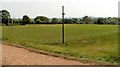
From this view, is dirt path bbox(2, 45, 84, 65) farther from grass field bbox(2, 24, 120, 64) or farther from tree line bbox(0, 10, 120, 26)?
tree line bbox(0, 10, 120, 26)

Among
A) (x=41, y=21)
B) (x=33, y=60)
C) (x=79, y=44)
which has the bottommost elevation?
(x=79, y=44)

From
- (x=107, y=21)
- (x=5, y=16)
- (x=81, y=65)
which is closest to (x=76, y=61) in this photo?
(x=81, y=65)

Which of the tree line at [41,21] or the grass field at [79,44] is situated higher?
the tree line at [41,21]

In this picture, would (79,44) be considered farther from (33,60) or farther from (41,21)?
(41,21)

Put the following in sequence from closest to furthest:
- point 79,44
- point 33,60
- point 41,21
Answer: point 33,60
point 79,44
point 41,21

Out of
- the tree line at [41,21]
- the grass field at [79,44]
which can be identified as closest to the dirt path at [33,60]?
the grass field at [79,44]

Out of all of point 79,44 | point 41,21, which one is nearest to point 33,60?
point 79,44

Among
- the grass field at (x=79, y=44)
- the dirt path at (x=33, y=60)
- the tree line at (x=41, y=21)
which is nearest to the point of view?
the dirt path at (x=33, y=60)

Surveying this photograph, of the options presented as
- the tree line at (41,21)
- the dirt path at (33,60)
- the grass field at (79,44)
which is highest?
the tree line at (41,21)

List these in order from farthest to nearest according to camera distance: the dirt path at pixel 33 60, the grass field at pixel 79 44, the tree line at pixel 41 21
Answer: the tree line at pixel 41 21 → the grass field at pixel 79 44 → the dirt path at pixel 33 60

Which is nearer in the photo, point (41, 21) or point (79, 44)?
point (79, 44)

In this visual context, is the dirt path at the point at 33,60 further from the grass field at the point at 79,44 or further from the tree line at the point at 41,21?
the tree line at the point at 41,21

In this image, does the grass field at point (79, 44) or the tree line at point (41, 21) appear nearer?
the grass field at point (79, 44)

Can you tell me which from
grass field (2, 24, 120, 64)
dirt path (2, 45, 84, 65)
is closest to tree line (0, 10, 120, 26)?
grass field (2, 24, 120, 64)
